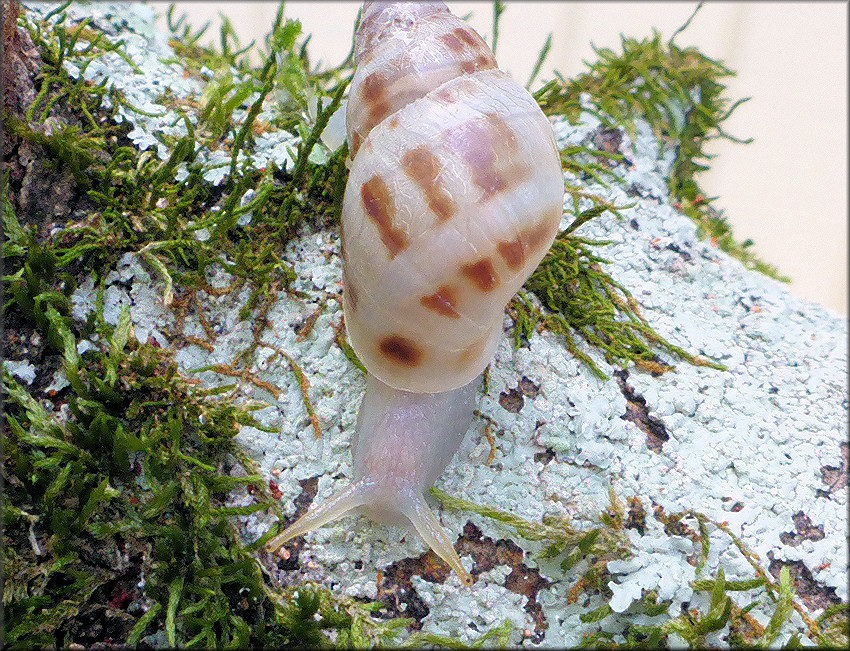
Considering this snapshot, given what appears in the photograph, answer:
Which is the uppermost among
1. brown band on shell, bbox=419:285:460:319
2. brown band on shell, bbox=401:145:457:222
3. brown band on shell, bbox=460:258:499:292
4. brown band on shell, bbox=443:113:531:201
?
brown band on shell, bbox=443:113:531:201

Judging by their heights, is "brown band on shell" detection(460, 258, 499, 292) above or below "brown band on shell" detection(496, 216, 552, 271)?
below

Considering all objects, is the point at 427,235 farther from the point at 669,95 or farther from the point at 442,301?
the point at 669,95

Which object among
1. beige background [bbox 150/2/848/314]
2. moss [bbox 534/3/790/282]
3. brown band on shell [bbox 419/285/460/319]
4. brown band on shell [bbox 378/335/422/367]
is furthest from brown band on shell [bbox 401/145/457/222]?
beige background [bbox 150/2/848/314]

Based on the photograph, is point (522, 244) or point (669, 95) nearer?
point (522, 244)

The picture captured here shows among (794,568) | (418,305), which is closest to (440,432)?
(418,305)

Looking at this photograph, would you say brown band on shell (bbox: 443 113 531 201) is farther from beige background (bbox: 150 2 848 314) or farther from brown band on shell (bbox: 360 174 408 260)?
beige background (bbox: 150 2 848 314)

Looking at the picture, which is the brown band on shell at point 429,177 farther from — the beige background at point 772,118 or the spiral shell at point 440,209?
the beige background at point 772,118

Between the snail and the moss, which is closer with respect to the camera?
the snail

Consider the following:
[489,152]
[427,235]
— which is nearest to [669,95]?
[489,152]

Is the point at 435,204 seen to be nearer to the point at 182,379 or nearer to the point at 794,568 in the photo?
the point at 182,379
